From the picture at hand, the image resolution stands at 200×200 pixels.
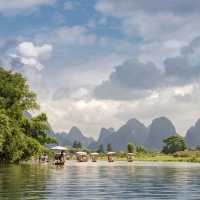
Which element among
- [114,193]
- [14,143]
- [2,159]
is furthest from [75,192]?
[2,159]

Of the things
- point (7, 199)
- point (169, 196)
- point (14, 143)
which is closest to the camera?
point (7, 199)

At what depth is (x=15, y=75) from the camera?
9494 centimetres

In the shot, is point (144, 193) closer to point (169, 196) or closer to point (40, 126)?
point (169, 196)

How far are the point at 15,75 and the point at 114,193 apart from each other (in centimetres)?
6652

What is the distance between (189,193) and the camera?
1231 inches

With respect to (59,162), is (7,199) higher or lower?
lower

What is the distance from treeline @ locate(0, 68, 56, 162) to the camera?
84.9 m

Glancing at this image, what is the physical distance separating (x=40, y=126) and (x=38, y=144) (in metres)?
6.38

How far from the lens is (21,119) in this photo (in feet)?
306

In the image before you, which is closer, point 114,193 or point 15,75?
point 114,193

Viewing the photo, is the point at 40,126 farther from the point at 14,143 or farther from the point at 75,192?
the point at 75,192

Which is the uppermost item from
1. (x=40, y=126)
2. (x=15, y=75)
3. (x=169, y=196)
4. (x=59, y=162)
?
(x=15, y=75)

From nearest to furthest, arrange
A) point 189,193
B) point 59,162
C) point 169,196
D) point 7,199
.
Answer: point 7,199 → point 169,196 → point 189,193 → point 59,162

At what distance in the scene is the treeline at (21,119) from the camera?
84875mm
